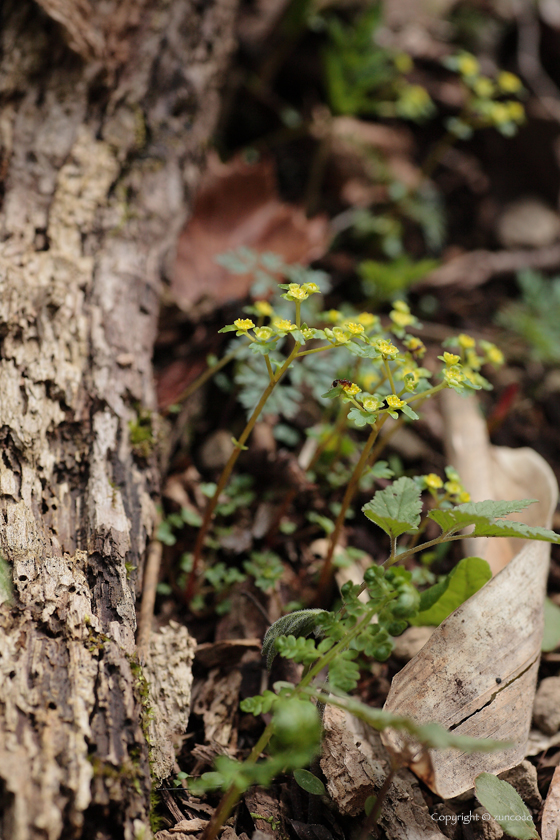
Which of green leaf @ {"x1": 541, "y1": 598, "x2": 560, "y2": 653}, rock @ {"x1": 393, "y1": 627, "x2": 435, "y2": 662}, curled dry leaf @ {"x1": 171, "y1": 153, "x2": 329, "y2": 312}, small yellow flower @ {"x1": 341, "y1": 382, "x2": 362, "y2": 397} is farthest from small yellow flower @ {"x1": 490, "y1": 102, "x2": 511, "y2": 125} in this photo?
rock @ {"x1": 393, "y1": 627, "x2": 435, "y2": 662}

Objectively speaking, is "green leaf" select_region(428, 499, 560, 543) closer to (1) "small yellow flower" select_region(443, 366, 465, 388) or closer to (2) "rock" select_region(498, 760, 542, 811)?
(1) "small yellow flower" select_region(443, 366, 465, 388)

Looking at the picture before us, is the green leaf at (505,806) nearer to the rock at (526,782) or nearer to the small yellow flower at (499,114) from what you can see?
the rock at (526,782)

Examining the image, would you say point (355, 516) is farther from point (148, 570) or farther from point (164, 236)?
point (164, 236)

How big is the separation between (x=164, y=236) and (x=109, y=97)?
70 centimetres

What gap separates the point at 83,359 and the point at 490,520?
1.54 m

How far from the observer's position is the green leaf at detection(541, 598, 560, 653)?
2054 mm

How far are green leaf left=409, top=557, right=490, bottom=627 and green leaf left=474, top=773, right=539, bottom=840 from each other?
1.58ft

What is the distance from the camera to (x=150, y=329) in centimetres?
243

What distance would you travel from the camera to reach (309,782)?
5.16 ft

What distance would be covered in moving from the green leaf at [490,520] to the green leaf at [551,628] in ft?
2.65

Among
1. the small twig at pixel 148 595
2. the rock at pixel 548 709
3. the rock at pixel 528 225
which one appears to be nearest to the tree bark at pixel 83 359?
the small twig at pixel 148 595

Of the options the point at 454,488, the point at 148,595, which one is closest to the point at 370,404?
the point at 454,488

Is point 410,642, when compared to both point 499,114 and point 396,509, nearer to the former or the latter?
point 396,509

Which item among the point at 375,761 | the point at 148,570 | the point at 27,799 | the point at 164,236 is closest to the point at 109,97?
the point at 164,236
